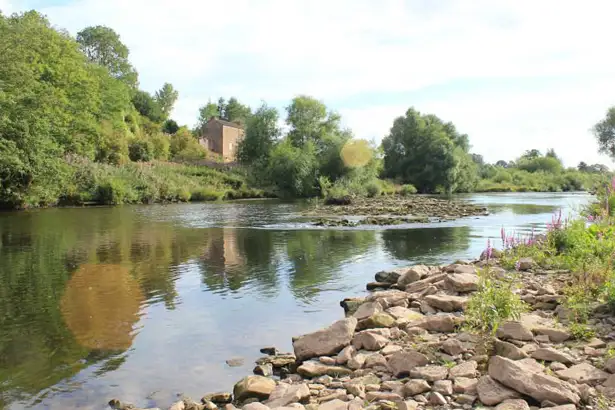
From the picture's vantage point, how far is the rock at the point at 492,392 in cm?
430

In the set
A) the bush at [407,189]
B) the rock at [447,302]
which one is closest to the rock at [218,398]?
the rock at [447,302]

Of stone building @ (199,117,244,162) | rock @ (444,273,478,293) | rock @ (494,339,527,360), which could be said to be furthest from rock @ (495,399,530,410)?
stone building @ (199,117,244,162)

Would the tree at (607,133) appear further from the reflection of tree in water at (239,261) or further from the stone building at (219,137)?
the reflection of tree in water at (239,261)

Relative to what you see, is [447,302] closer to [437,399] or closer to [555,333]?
[555,333]

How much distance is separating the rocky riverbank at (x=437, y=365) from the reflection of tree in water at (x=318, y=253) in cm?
355

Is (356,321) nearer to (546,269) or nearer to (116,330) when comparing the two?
(116,330)

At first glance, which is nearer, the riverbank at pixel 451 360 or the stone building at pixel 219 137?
the riverbank at pixel 451 360

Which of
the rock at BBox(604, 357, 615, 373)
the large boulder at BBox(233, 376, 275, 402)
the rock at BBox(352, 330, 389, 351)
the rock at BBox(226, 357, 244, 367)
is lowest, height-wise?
the rock at BBox(226, 357, 244, 367)

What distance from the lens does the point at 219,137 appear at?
312 ft

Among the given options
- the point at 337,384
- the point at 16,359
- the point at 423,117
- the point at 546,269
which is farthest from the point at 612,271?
the point at 423,117

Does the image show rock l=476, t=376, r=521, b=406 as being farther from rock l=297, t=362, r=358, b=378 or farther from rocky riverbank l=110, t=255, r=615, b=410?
rock l=297, t=362, r=358, b=378

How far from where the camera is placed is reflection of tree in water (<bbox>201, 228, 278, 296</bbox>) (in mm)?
11234

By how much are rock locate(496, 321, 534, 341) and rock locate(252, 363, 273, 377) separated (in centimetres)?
267

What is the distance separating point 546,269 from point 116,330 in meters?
7.94
